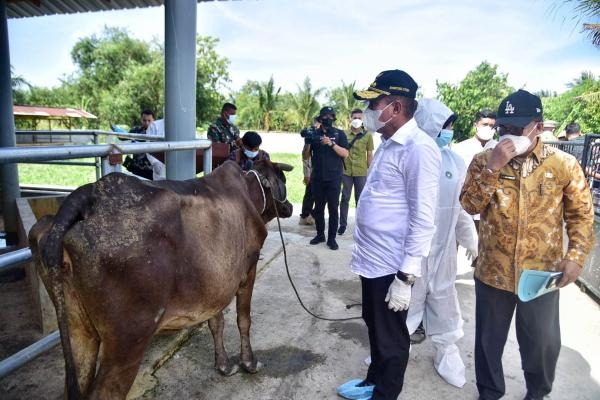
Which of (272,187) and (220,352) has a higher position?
(272,187)

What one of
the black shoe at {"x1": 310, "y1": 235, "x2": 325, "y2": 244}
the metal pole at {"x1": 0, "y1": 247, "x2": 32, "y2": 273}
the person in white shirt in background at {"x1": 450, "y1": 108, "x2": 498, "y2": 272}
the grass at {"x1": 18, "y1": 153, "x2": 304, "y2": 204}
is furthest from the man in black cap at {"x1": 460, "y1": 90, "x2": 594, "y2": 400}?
the grass at {"x1": 18, "y1": 153, "x2": 304, "y2": 204}

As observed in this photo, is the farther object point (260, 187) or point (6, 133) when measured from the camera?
point (6, 133)

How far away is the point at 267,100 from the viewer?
38938mm

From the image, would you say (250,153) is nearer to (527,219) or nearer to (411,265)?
(411,265)

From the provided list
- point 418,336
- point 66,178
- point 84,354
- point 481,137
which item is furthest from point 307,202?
point 66,178

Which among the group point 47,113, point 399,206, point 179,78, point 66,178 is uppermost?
point 179,78

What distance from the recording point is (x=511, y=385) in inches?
113

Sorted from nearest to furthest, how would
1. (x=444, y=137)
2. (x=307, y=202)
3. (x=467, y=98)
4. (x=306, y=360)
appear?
(x=306, y=360)
(x=444, y=137)
(x=307, y=202)
(x=467, y=98)

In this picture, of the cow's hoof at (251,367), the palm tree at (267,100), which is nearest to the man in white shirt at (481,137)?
the cow's hoof at (251,367)

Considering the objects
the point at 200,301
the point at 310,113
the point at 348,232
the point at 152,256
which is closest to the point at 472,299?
the point at 348,232

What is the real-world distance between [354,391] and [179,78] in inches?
103

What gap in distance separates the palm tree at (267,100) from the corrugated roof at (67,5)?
107ft

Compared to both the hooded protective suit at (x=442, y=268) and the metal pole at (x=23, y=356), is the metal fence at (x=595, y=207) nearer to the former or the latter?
the hooded protective suit at (x=442, y=268)

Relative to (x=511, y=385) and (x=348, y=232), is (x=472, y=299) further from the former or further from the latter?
(x=348, y=232)
